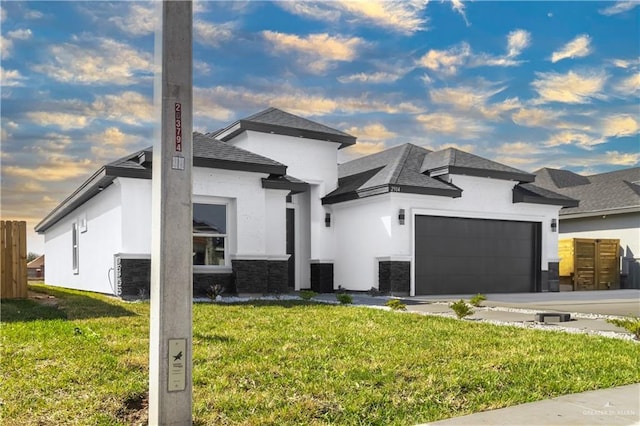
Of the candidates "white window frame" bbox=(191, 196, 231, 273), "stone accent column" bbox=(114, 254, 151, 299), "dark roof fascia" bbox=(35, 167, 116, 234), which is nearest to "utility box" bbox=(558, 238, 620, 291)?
"white window frame" bbox=(191, 196, 231, 273)

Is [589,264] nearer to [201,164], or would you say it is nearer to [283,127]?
[283,127]

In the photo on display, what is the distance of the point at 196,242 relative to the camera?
13.7 metres

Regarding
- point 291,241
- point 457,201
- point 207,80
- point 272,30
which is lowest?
point 291,241

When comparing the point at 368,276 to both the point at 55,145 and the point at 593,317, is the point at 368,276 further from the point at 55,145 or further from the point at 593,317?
the point at 55,145

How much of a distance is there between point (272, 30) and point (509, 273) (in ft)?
37.0

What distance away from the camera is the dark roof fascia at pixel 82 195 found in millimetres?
13470

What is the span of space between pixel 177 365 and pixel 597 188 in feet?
86.0

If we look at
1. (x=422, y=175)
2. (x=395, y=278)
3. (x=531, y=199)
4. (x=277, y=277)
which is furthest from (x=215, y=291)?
(x=531, y=199)

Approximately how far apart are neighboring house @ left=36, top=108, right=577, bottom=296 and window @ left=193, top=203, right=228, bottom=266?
3cm

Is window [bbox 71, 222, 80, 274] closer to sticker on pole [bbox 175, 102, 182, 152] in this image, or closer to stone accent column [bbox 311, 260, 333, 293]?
stone accent column [bbox 311, 260, 333, 293]

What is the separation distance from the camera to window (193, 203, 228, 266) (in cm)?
1366

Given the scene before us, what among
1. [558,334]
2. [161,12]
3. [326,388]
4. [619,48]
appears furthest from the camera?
[619,48]

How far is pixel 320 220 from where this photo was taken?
17766mm

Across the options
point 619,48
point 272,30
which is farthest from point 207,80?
point 619,48
